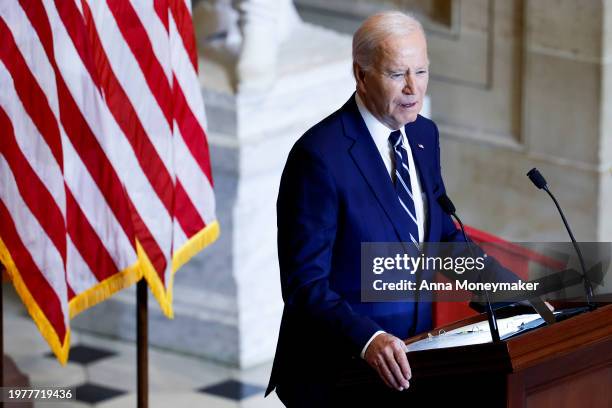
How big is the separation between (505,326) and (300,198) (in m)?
0.61

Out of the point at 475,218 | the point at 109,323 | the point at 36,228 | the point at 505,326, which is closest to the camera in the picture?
the point at 505,326

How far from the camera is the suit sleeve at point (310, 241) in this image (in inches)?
131

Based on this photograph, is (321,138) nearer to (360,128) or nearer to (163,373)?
(360,128)

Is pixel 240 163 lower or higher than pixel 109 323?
higher

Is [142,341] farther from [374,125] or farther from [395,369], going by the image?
[395,369]

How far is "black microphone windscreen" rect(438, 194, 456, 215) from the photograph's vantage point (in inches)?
129

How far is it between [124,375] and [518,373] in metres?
3.80

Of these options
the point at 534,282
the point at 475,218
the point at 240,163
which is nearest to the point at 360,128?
the point at 534,282

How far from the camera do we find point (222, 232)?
21.8ft

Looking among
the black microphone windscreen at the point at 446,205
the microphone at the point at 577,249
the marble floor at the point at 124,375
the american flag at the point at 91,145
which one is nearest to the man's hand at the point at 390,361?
the black microphone windscreen at the point at 446,205

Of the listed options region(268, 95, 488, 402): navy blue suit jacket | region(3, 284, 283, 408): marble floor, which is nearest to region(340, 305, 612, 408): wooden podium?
region(268, 95, 488, 402): navy blue suit jacket

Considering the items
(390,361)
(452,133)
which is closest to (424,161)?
(390,361)

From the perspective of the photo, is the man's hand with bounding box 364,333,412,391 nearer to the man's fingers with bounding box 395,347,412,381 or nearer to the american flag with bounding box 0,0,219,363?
the man's fingers with bounding box 395,347,412,381

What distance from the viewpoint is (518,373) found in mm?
3160
